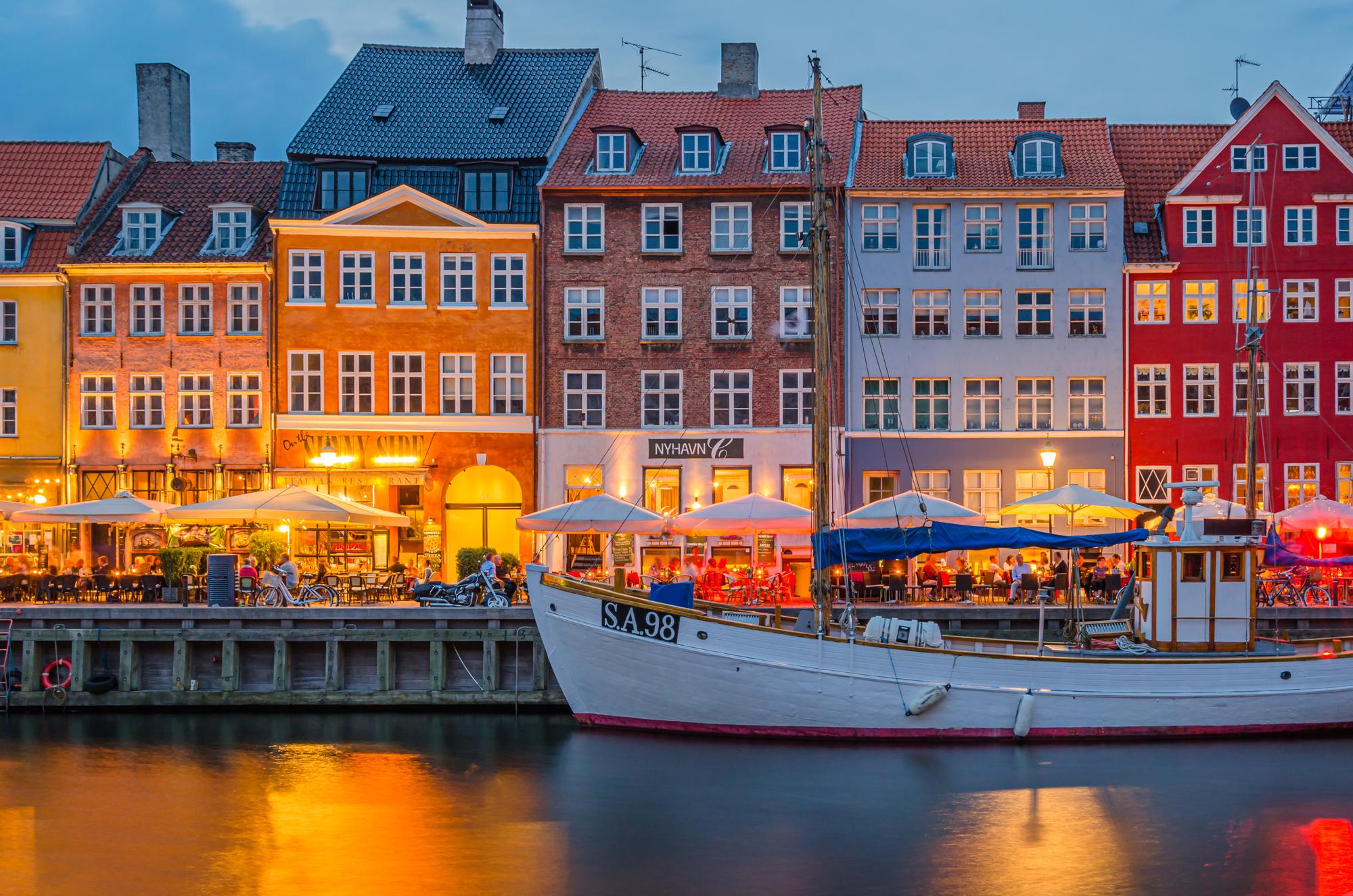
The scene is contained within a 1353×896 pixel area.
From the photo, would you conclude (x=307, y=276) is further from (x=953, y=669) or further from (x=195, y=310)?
(x=953, y=669)

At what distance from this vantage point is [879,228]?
133ft

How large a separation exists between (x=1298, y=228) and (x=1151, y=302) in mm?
4354

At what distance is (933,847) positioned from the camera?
1964 centimetres

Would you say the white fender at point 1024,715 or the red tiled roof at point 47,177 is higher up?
the red tiled roof at point 47,177

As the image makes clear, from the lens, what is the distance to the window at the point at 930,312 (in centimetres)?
4041

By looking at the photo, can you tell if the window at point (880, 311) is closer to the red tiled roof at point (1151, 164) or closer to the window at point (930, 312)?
the window at point (930, 312)

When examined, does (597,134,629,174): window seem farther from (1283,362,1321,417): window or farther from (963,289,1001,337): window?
(1283,362,1321,417): window

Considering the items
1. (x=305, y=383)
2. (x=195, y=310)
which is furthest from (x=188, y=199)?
(x=305, y=383)

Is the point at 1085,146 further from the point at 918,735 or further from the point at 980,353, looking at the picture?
the point at 918,735

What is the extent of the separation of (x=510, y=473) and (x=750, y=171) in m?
10.4

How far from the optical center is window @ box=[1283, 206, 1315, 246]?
4006cm

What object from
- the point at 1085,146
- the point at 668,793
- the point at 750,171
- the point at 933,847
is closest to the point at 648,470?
the point at 750,171

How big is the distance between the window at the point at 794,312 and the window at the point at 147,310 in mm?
16714

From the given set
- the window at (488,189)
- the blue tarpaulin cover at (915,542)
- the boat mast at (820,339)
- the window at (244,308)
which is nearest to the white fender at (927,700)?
the boat mast at (820,339)
